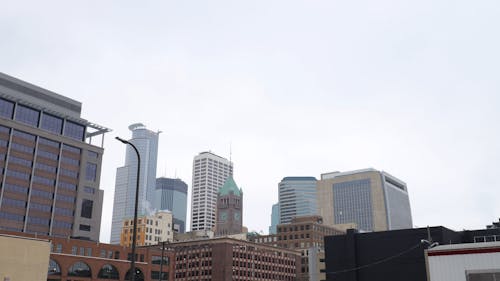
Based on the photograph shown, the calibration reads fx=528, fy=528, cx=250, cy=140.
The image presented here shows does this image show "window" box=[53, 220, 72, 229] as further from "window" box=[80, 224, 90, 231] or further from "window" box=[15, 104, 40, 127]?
"window" box=[15, 104, 40, 127]

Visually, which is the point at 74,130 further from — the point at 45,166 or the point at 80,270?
the point at 80,270

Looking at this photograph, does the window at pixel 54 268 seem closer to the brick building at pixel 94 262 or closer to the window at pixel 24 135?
the brick building at pixel 94 262

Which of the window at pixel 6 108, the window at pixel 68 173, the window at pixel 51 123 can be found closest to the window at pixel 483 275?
the window at pixel 68 173

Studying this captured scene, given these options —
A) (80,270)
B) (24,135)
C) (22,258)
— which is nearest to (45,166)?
(24,135)

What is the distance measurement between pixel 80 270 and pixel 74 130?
175ft

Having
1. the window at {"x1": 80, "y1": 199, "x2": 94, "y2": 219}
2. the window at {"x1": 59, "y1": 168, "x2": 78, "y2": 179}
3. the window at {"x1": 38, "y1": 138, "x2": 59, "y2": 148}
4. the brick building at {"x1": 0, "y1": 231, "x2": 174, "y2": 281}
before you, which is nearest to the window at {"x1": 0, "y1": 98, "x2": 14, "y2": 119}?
the window at {"x1": 38, "y1": 138, "x2": 59, "y2": 148}

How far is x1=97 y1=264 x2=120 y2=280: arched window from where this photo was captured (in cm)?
11157

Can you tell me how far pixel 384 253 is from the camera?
69125 mm

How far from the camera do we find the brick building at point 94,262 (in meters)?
104

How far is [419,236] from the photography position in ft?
222

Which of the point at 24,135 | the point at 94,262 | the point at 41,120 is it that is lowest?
the point at 94,262

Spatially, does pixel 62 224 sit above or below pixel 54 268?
above

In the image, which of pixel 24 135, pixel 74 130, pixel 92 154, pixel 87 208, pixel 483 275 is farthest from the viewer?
pixel 92 154

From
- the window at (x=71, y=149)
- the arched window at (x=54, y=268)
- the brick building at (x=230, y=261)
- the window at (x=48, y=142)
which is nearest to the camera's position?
the arched window at (x=54, y=268)
